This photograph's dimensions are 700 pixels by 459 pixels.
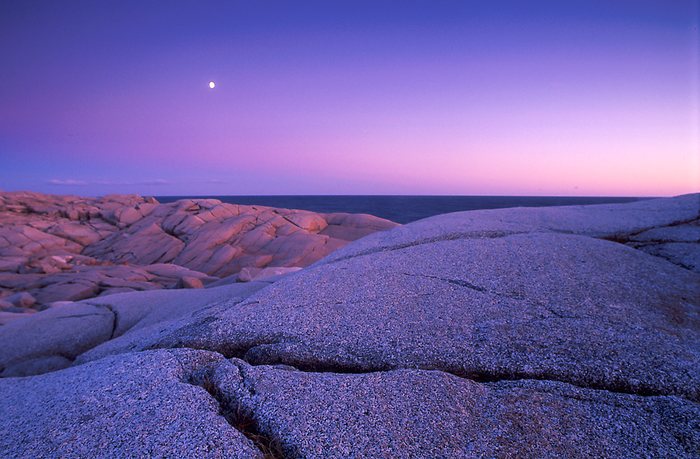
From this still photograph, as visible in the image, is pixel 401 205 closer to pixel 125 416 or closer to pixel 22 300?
pixel 22 300

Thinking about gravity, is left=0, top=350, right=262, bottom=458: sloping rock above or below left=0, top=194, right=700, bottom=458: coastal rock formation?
below

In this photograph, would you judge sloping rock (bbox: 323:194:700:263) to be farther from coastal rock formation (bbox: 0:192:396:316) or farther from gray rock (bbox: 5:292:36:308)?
gray rock (bbox: 5:292:36:308)

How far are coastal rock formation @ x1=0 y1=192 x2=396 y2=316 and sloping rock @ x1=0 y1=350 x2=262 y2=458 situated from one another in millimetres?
6986

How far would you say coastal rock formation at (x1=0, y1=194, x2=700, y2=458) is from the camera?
199 centimetres

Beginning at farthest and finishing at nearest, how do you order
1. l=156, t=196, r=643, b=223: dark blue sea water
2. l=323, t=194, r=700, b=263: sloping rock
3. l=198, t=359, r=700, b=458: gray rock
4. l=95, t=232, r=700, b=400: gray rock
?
1. l=156, t=196, r=643, b=223: dark blue sea water
2. l=323, t=194, r=700, b=263: sloping rock
3. l=95, t=232, r=700, b=400: gray rock
4. l=198, t=359, r=700, b=458: gray rock

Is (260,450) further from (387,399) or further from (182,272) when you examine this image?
(182,272)

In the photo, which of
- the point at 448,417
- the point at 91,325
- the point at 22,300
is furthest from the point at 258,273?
the point at 448,417

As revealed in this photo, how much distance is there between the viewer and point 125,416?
2188 millimetres

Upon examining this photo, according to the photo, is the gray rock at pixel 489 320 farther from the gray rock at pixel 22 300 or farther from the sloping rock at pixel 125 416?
the gray rock at pixel 22 300

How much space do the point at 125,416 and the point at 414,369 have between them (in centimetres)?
182

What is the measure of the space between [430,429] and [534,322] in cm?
163

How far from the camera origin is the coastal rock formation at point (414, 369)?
1.99 metres

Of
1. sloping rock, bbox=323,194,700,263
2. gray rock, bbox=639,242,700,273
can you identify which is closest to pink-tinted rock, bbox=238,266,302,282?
sloping rock, bbox=323,194,700,263

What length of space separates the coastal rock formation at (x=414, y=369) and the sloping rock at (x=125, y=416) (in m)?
0.01
